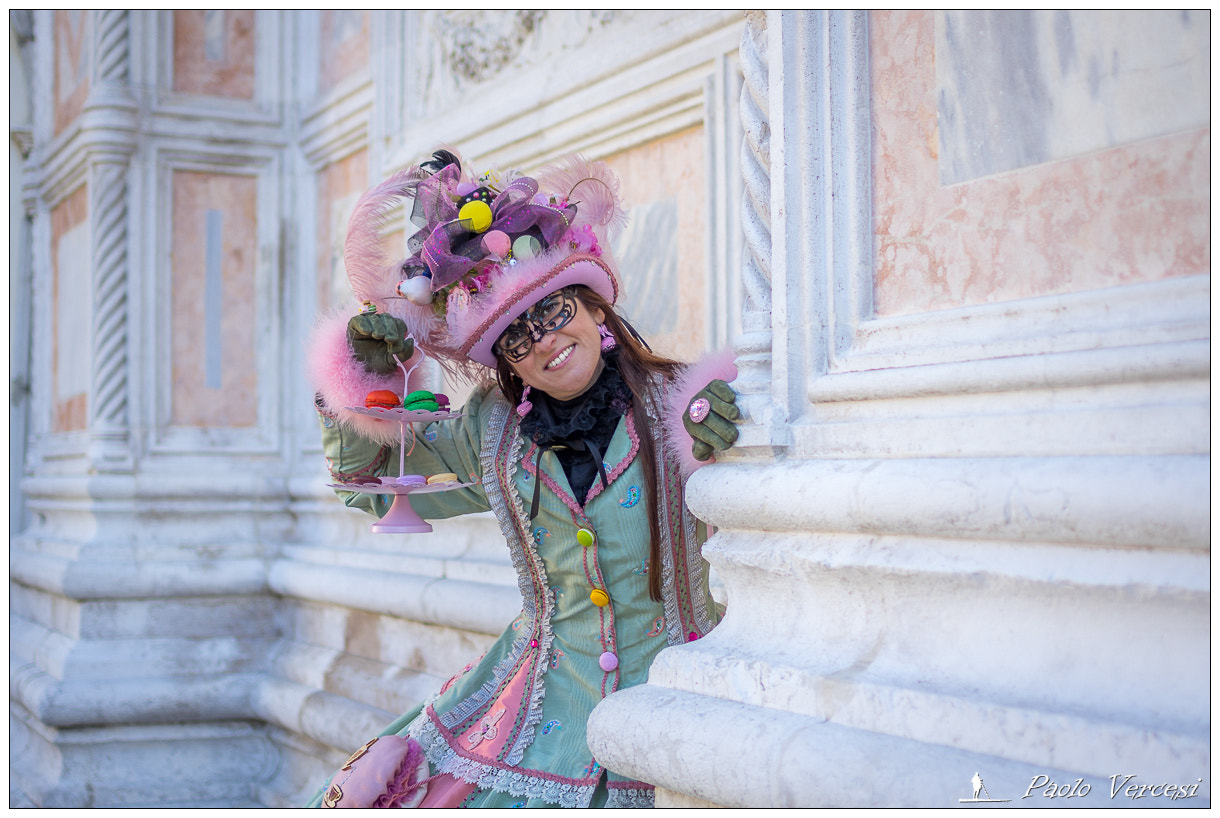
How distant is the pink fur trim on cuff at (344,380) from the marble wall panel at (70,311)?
127 inches

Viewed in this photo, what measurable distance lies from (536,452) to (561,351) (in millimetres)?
242

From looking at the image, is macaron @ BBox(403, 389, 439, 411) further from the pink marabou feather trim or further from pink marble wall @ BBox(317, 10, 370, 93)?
pink marble wall @ BBox(317, 10, 370, 93)

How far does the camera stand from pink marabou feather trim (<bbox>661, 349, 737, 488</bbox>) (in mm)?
1874

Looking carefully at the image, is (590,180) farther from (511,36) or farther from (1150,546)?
(511,36)

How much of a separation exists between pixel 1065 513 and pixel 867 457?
12.3 inches

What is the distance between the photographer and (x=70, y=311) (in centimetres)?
536

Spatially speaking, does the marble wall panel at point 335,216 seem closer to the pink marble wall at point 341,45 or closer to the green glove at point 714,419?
the pink marble wall at point 341,45

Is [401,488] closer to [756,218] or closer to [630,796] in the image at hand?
[630,796]

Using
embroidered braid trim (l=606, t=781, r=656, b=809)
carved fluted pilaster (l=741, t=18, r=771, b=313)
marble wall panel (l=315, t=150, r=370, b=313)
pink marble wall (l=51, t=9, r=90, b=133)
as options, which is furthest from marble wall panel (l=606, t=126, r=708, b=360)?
pink marble wall (l=51, t=9, r=90, b=133)

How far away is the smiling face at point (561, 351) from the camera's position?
2051 mm

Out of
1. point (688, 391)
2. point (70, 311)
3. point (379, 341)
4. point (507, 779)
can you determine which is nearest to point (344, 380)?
point (379, 341)

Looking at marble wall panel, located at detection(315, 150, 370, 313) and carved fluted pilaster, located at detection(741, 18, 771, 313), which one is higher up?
marble wall panel, located at detection(315, 150, 370, 313)

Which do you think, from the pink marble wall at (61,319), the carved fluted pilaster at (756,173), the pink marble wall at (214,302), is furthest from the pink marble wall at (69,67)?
the carved fluted pilaster at (756,173)
